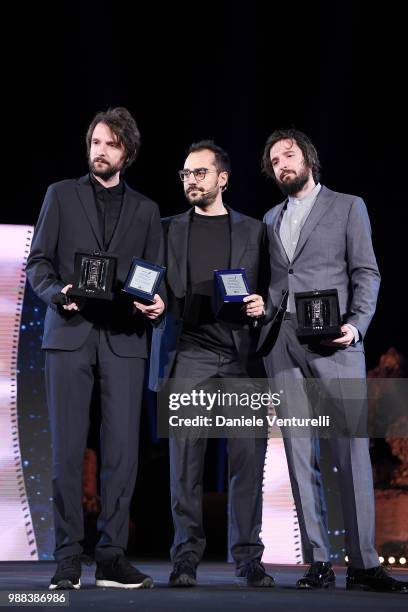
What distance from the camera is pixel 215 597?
3.00 m

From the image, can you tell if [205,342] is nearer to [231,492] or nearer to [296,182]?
[231,492]

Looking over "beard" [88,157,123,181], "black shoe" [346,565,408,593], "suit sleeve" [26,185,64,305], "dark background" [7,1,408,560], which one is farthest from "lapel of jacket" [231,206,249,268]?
"dark background" [7,1,408,560]

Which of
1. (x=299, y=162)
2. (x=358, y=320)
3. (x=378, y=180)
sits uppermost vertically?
(x=378, y=180)

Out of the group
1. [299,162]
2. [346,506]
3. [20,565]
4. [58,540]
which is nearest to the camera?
[58,540]

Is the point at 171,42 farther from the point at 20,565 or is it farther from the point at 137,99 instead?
the point at 20,565

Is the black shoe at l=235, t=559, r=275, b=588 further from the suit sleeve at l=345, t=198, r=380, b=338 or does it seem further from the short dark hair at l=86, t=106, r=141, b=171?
the short dark hair at l=86, t=106, r=141, b=171

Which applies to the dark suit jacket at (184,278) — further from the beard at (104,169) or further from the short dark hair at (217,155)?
the beard at (104,169)

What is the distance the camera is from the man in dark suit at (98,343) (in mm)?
3238

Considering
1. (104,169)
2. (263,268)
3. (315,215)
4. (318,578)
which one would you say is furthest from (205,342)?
(318,578)

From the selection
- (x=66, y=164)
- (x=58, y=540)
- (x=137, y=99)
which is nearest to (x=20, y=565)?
(x=58, y=540)

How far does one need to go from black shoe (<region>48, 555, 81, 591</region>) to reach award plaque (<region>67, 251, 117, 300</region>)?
2.98 ft

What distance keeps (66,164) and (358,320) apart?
3152 mm

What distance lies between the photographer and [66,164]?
6.09 meters

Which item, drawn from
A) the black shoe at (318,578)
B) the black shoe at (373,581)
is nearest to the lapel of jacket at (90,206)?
the black shoe at (318,578)
